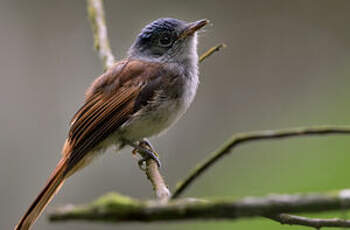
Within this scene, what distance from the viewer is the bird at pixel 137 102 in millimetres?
3918

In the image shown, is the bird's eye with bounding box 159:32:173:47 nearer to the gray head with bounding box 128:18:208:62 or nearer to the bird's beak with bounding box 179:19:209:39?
the gray head with bounding box 128:18:208:62

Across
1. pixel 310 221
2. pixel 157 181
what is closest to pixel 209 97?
pixel 157 181

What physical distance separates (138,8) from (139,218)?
6.13m

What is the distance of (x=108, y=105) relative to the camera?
160 inches

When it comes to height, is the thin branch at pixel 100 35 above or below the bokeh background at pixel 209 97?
above

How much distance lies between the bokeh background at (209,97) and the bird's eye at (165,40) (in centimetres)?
129

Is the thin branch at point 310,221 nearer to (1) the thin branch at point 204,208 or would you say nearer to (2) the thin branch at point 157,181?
(2) the thin branch at point 157,181

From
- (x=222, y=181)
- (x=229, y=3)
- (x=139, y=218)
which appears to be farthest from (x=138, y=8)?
(x=139, y=218)

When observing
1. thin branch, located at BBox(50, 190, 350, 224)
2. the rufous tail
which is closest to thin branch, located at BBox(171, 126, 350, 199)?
thin branch, located at BBox(50, 190, 350, 224)

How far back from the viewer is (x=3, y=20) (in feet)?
22.2

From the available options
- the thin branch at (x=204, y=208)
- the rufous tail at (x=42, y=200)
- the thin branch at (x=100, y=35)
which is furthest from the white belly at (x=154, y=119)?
the thin branch at (x=204, y=208)

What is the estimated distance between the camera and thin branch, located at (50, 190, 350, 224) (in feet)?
4.72

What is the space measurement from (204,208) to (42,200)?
7.00 feet

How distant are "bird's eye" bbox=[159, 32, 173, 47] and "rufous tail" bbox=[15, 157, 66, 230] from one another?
1.34m
